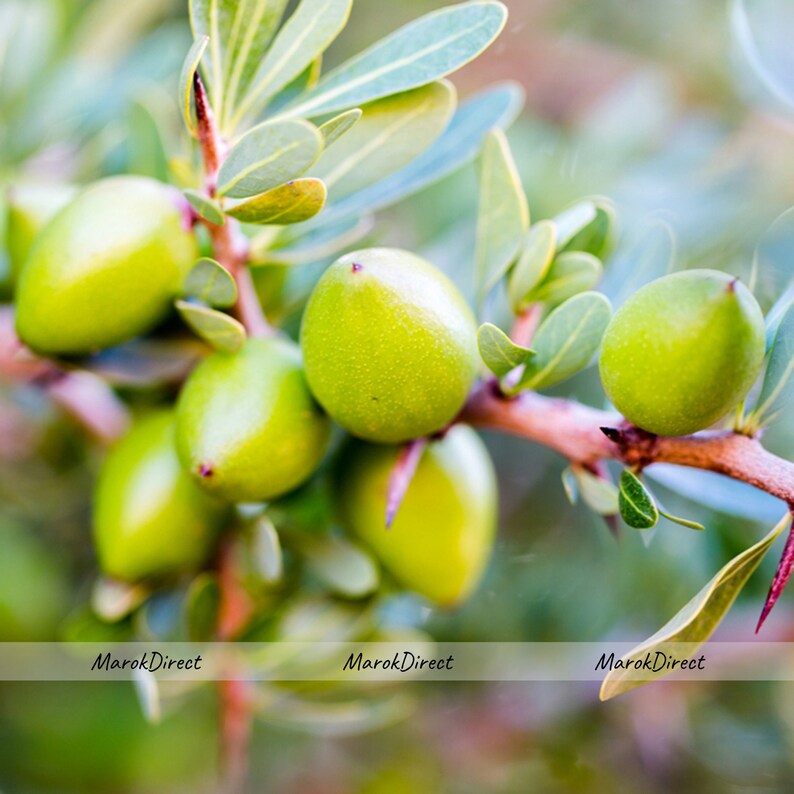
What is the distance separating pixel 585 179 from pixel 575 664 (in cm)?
91

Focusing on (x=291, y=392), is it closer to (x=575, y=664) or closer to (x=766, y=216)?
(x=575, y=664)

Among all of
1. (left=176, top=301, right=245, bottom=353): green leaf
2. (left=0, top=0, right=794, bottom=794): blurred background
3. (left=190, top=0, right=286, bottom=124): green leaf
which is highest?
(left=190, top=0, right=286, bottom=124): green leaf

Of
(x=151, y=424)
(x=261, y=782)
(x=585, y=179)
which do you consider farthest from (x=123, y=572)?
(x=585, y=179)

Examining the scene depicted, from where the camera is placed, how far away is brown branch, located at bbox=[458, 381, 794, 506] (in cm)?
74

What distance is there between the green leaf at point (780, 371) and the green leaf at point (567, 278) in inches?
8.6

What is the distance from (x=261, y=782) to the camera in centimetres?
173

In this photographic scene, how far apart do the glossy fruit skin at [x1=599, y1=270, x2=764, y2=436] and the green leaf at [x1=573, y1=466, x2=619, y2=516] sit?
140 mm

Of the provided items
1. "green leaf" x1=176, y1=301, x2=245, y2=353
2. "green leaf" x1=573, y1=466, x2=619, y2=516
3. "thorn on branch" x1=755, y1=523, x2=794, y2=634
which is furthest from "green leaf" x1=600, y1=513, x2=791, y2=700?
"green leaf" x1=176, y1=301, x2=245, y2=353

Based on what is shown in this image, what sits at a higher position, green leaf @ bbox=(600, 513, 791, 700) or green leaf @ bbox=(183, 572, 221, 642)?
green leaf @ bbox=(600, 513, 791, 700)

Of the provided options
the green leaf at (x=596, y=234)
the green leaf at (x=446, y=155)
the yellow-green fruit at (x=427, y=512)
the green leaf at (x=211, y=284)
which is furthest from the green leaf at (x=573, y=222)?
the green leaf at (x=211, y=284)

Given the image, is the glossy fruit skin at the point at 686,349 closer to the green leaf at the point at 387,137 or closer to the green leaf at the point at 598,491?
the green leaf at the point at 598,491

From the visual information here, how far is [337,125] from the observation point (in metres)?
0.71

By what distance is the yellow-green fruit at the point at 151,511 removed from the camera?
96 cm

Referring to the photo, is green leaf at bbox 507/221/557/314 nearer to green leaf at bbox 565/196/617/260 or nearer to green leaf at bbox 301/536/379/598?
green leaf at bbox 565/196/617/260
